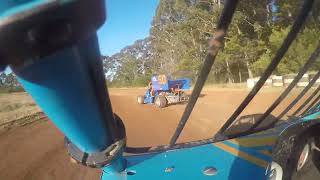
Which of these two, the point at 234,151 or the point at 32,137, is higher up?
the point at 234,151

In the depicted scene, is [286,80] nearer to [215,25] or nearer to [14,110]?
[215,25]

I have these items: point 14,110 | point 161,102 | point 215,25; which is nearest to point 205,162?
point 215,25

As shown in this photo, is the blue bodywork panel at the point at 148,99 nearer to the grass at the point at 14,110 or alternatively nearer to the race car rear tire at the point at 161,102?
the race car rear tire at the point at 161,102

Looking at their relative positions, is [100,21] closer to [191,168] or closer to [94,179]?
[191,168]

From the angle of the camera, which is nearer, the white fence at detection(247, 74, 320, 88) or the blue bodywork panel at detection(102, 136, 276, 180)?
the blue bodywork panel at detection(102, 136, 276, 180)

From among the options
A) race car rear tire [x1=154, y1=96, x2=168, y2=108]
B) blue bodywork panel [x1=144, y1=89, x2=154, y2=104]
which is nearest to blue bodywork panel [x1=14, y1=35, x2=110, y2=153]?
race car rear tire [x1=154, y1=96, x2=168, y2=108]

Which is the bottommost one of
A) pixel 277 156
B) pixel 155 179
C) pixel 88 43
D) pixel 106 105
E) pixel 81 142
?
pixel 155 179

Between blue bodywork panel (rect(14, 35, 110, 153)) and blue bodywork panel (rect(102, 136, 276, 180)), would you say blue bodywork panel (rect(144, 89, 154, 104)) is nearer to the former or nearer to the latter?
blue bodywork panel (rect(102, 136, 276, 180))

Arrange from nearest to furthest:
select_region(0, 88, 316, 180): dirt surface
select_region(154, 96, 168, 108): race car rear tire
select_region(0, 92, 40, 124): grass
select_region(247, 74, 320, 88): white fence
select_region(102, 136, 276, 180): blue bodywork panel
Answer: select_region(102, 136, 276, 180): blue bodywork panel
select_region(247, 74, 320, 88): white fence
select_region(0, 88, 316, 180): dirt surface
select_region(154, 96, 168, 108): race car rear tire
select_region(0, 92, 40, 124): grass

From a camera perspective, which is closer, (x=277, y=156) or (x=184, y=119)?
(x=277, y=156)

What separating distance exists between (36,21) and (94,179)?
18.7ft

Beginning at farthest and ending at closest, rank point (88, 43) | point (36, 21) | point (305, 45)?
1. point (305, 45)
2. point (88, 43)
3. point (36, 21)

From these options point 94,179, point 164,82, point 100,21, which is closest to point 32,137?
point 94,179

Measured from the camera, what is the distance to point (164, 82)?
62.8 feet
